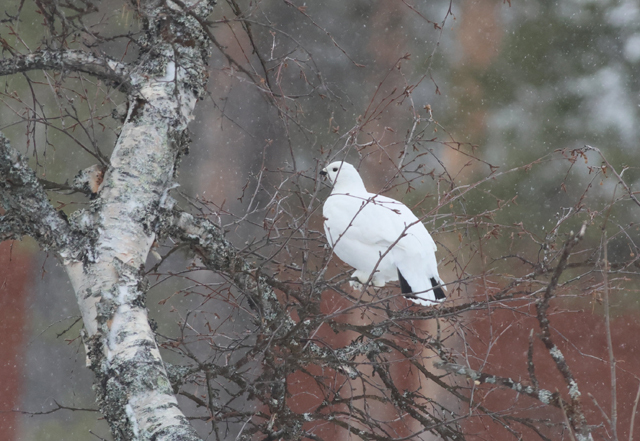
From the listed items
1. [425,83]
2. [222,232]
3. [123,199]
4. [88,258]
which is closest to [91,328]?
[88,258]

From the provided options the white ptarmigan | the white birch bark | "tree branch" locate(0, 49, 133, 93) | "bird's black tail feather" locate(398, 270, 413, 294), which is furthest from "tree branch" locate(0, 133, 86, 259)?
"bird's black tail feather" locate(398, 270, 413, 294)

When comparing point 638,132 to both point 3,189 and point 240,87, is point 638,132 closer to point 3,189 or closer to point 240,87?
point 240,87

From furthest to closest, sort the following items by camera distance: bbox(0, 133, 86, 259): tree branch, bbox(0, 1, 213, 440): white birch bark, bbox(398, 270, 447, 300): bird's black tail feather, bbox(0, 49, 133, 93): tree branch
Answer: bbox(398, 270, 447, 300): bird's black tail feather, bbox(0, 49, 133, 93): tree branch, bbox(0, 133, 86, 259): tree branch, bbox(0, 1, 213, 440): white birch bark

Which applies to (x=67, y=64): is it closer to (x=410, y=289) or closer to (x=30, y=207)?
(x=30, y=207)

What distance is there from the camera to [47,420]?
9.38 metres

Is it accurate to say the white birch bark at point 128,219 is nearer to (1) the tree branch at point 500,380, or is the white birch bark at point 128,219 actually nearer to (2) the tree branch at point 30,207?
(2) the tree branch at point 30,207

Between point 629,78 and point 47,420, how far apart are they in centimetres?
1032

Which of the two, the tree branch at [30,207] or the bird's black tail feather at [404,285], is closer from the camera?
the tree branch at [30,207]

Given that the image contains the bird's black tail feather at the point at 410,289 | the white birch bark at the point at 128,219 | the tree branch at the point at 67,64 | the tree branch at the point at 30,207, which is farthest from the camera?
the bird's black tail feather at the point at 410,289

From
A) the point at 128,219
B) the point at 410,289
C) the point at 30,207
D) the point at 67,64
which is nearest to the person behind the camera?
the point at 30,207

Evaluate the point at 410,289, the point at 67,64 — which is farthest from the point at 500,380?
the point at 67,64

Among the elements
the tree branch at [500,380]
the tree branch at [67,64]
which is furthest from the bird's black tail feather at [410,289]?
the tree branch at [67,64]

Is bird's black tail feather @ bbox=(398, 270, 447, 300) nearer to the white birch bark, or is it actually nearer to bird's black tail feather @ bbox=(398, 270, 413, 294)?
bird's black tail feather @ bbox=(398, 270, 413, 294)

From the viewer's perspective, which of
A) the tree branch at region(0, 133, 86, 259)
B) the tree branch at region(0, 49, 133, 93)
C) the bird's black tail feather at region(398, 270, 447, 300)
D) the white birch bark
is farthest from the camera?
the bird's black tail feather at region(398, 270, 447, 300)
